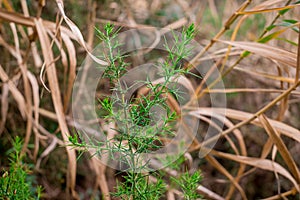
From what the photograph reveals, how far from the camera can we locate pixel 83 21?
4.19 ft

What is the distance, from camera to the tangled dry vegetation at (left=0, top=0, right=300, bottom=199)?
78 cm

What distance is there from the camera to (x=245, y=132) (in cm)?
145

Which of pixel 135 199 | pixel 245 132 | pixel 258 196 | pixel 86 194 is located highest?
pixel 135 199

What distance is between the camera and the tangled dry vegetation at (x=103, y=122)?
0.78m

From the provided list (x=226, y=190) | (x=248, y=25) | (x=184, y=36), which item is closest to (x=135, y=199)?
(x=184, y=36)

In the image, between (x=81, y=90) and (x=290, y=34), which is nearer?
(x=81, y=90)

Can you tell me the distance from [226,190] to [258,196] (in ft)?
0.49

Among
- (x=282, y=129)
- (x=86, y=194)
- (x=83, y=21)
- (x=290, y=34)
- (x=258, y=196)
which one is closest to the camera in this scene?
(x=282, y=129)

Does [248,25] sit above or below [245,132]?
above

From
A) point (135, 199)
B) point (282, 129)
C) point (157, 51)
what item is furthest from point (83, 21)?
point (135, 199)

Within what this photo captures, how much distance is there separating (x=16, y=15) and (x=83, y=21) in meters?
0.53

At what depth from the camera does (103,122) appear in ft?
3.44

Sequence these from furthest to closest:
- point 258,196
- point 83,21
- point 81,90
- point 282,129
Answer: point 258,196 → point 83,21 → point 81,90 → point 282,129

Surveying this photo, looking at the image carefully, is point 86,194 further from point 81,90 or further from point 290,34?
point 290,34
